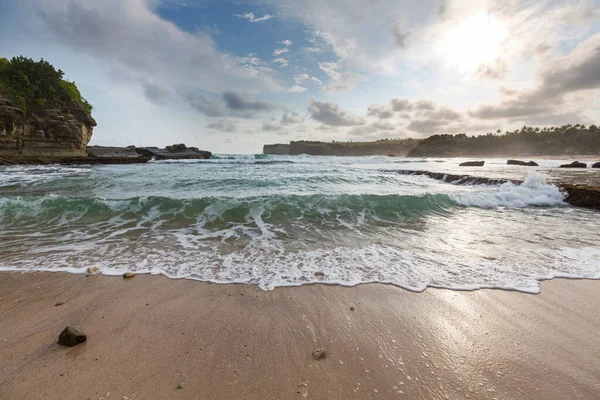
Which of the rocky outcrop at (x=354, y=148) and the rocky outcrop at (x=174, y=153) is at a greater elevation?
the rocky outcrop at (x=354, y=148)

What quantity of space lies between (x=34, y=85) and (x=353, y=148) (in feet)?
352

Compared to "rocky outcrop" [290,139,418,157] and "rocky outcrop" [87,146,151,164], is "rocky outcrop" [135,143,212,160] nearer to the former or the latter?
"rocky outcrop" [87,146,151,164]

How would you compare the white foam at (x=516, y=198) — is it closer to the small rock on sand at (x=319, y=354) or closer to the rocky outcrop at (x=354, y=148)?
the small rock on sand at (x=319, y=354)

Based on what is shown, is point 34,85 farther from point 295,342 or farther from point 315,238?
point 295,342

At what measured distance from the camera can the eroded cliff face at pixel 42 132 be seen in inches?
888

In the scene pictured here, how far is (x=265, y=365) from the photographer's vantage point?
1.83 meters

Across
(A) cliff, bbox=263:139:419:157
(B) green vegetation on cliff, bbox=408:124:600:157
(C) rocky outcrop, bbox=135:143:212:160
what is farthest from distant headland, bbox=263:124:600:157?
(C) rocky outcrop, bbox=135:143:212:160

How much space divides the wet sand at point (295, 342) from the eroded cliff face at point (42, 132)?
31780 millimetres

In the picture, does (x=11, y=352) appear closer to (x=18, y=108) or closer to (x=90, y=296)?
(x=90, y=296)

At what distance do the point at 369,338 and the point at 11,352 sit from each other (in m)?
3.02

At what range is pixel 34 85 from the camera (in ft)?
86.6

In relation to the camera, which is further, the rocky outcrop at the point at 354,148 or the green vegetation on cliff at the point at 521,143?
the rocky outcrop at the point at 354,148

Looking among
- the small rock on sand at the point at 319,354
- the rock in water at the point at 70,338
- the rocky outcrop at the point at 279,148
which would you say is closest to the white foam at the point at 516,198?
the small rock on sand at the point at 319,354

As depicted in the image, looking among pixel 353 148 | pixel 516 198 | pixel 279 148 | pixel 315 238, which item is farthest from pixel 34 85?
pixel 279 148
